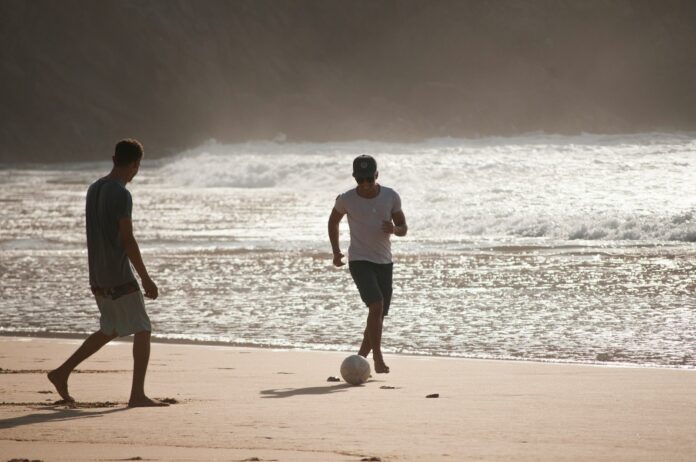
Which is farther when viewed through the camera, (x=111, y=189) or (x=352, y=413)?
(x=111, y=189)

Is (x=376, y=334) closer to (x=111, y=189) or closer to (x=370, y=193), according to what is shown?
(x=370, y=193)

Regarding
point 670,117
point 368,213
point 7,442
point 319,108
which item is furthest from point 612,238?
point 670,117

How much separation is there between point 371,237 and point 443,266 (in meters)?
6.41

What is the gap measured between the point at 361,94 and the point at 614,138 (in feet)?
250

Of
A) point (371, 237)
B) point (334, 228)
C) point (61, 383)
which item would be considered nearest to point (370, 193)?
point (371, 237)

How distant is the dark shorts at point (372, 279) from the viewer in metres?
7.58

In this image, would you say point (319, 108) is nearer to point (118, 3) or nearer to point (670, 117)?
point (118, 3)

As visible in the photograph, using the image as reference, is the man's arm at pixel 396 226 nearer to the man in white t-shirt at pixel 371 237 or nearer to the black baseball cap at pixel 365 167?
the man in white t-shirt at pixel 371 237

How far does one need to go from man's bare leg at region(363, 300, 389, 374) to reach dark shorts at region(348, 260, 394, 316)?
0.17 ft

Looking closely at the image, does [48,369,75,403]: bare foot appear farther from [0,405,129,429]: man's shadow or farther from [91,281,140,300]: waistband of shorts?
[91,281,140,300]: waistband of shorts

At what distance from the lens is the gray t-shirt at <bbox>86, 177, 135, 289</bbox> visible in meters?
6.07

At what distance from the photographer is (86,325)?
1016 centimetres

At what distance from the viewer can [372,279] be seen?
299 inches

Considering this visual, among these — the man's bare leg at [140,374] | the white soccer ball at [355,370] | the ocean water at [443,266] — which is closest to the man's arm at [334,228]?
the white soccer ball at [355,370]
